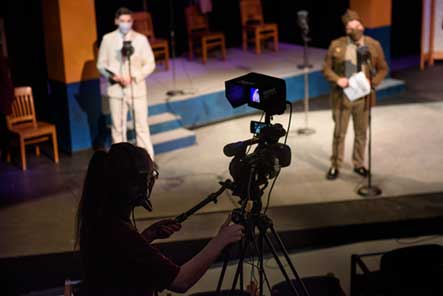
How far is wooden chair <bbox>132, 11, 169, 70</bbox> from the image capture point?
10195 mm

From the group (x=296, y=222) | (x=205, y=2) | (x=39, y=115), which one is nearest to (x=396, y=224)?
(x=296, y=222)

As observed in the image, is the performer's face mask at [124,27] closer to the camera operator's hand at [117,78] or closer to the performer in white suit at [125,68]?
the performer in white suit at [125,68]

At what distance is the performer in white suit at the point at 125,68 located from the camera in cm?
731

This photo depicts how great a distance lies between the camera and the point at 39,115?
29.2 feet

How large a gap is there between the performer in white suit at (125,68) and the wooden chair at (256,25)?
13.2ft

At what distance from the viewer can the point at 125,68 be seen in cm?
742

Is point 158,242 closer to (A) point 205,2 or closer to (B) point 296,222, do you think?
(B) point 296,222

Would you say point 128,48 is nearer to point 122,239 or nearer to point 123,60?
point 123,60

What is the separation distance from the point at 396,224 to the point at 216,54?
597 cm

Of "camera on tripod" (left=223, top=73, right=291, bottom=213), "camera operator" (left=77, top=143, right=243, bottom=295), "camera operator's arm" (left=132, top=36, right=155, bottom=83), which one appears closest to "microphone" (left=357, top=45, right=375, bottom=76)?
"camera operator's arm" (left=132, top=36, right=155, bottom=83)

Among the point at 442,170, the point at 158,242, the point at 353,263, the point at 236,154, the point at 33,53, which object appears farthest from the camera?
the point at 33,53

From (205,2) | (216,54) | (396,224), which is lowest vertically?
(396,224)

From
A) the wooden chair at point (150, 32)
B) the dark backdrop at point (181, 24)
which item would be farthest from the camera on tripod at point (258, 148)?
the wooden chair at point (150, 32)

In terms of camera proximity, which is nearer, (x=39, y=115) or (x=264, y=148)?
(x=264, y=148)
